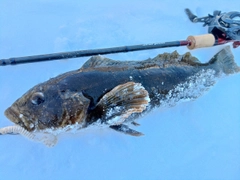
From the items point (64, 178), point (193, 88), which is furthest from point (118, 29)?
point (64, 178)

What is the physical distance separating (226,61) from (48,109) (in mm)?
1850

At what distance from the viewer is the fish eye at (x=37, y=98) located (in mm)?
2293

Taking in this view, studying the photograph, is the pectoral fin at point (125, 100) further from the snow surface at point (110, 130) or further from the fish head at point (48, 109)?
the snow surface at point (110, 130)

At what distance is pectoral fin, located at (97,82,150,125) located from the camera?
2.35 meters

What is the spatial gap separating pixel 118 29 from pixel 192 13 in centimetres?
89

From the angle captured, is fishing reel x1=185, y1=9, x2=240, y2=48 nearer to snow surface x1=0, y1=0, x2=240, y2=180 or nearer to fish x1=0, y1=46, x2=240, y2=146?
snow surface x1=0, y1=0, x2=240, y2=180

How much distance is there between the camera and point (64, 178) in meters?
2.81

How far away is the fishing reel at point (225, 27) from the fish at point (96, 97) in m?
0.71

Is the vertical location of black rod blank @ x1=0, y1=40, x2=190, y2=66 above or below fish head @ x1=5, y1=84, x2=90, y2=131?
above

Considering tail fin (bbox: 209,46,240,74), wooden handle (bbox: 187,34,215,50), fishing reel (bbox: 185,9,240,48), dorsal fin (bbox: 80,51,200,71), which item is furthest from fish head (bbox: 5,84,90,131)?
fishing reel (bbox: 185,9,240,48)

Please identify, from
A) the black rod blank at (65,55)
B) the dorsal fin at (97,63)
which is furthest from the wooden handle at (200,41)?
the dorsal fin at (97,63)

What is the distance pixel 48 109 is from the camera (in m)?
2.31

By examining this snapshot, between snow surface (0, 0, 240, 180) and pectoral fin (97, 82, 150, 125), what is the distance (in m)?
0.61

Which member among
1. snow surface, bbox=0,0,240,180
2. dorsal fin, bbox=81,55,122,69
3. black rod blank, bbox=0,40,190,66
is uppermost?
black rod blank, bbox=0,40,190,66
